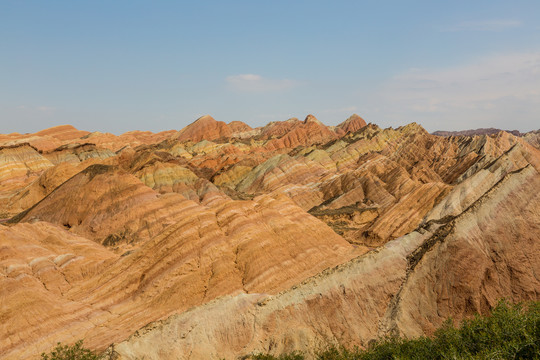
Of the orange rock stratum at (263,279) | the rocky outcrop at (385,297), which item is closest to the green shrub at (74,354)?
the orange rock stratum at (263,279)

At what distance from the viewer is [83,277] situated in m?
33.1

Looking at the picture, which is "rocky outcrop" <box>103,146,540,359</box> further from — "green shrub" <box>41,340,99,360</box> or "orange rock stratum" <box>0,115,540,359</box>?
"green shrub" <box>41,340,99,360</box>

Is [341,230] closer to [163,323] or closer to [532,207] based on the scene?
[532,207]

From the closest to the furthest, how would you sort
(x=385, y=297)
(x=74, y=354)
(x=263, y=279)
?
(x=74, y=354) < (x=385, y=297) < (x=263, y=279)

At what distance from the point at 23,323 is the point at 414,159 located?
105252mm

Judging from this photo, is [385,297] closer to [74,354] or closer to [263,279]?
[263,279]

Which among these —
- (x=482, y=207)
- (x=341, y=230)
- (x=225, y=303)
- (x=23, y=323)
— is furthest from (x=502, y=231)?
(x=341, y=230)

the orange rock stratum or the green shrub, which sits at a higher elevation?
the orange rock stratum

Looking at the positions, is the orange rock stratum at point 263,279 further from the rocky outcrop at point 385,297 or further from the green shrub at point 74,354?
the green shrub at point 74,354

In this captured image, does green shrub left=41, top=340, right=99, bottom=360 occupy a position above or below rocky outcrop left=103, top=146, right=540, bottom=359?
below

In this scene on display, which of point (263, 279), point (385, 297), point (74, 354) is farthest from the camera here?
point (263, 279)

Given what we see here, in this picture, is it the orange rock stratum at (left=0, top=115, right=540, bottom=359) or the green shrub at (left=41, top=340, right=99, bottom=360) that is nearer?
the green shrub at (left=41, top=340, right=99, bottom=360)

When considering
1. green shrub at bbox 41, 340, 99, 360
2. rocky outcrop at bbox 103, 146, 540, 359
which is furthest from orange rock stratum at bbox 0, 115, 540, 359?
green shrub at bbox 41, 340, 99, 360

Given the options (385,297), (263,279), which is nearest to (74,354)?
(263,279)
